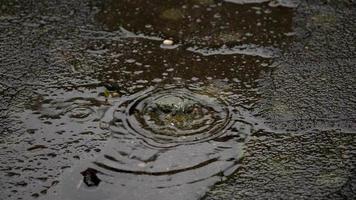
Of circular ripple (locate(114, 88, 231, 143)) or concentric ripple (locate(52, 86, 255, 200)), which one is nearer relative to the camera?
concentric ripple (locate(52, 86, 255, 200))

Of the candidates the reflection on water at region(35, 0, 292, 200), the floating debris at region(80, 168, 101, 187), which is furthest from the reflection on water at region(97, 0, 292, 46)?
Result: the floating debris at region(80, 168, 101, 187)

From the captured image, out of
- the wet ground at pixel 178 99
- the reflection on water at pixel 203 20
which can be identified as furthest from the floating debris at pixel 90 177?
the reflection on water at pixel 203 20

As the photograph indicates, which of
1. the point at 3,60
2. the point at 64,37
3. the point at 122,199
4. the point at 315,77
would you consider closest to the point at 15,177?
the point at 122,199

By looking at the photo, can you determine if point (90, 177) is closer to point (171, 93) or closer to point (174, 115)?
point (174, 115)

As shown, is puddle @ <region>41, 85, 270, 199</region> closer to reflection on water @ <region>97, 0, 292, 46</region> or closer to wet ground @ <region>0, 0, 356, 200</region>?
wet ground @ <region>0, 0, 356, 200</region>

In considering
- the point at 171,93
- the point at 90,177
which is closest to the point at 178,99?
the point at 171,93

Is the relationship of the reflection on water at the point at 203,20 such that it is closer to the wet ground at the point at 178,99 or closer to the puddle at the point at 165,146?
the wet ground at the point at 178,99

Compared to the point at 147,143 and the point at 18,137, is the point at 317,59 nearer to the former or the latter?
the point at 147,143
